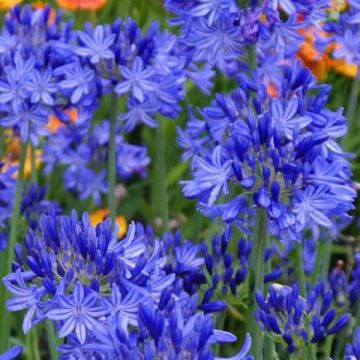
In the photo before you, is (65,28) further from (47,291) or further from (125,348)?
(125,348)

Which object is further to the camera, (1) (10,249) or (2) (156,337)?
(1) (10,249)

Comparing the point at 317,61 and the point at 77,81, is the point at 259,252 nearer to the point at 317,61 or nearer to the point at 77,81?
the point at 77,81

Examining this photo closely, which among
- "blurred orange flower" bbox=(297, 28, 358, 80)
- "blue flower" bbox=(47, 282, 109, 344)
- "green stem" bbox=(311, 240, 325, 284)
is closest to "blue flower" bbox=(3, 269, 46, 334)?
"blue flower" bbox=(47, 282, 109, 344)

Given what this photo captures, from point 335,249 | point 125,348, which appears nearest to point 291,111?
point 125,348

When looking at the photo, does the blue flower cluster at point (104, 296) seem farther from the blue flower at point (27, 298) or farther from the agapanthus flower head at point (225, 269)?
the agapanthus flower head at point (225, 269)

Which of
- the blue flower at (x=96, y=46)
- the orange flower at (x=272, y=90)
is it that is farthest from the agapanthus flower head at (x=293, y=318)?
the orange flower at (x=272, y=90)

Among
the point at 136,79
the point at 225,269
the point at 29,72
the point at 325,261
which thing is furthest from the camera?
the point at 325,261

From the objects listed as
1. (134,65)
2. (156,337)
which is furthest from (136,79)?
(156,337)
